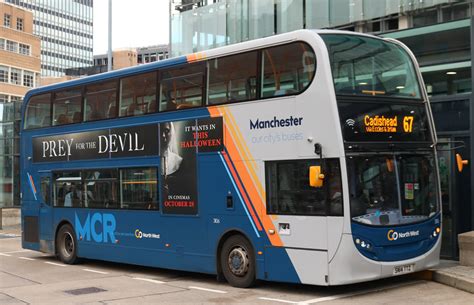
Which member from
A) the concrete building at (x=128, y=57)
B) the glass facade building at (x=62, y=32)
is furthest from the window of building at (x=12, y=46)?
the glass facade building at (x=62, y=32)

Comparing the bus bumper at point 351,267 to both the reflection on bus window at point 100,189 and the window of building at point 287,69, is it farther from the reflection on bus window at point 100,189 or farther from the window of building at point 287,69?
the reflection on bus window at point 100,189

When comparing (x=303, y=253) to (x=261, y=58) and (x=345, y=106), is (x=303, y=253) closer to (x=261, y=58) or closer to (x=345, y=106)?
(x=345, y=106)

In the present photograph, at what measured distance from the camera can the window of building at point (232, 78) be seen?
1078cm

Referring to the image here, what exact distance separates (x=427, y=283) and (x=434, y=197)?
5.07 feet

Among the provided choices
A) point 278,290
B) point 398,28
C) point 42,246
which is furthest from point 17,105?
point 278,290

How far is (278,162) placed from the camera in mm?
10281

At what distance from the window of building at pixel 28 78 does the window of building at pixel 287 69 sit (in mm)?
90757

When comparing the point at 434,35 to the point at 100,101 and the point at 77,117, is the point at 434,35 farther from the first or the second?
the point at 77,117

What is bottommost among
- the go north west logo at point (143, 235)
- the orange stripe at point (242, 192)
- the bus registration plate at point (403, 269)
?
the bus registration plate at point (403, 269)

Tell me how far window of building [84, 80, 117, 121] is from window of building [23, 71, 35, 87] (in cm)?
8555

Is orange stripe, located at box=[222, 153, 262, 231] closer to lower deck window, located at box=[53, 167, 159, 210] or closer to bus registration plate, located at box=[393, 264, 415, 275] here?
lower deck window, located at box=[53, 167, 159, 210]

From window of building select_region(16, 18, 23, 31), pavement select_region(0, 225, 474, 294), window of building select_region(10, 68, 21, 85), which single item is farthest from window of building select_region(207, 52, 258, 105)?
window of building select_region(16, 18, 23, 31)

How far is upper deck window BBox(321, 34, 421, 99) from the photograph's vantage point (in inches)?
383

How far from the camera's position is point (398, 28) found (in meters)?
15.3
